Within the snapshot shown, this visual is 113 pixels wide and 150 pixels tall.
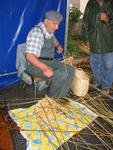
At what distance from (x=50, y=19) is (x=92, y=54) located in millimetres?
1343

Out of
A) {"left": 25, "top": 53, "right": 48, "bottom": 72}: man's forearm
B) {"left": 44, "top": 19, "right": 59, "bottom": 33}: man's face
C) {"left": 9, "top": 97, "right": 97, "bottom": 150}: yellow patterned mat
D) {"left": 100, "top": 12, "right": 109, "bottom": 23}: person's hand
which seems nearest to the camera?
{"left": 9, "top": 97, "right": 97, "bottom": 150}: yellow patterned mat

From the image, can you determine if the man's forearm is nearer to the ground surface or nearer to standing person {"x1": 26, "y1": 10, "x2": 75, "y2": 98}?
Answer: standing person {"x1": 26, "y1": 10, "x2": 75, "y2": 98}

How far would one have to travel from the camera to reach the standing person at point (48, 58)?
14.2 feet

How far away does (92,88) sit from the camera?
5.58 m

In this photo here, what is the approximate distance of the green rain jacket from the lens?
16.3 ft

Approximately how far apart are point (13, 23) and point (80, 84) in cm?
155

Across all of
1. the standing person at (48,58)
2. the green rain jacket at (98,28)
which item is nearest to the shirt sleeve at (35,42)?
the standing person at (48,58)

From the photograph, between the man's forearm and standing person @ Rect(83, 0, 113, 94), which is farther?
standing person @ Rect(83, 0, 113, 94)

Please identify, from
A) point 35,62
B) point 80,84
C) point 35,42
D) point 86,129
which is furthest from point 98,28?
point 86,129

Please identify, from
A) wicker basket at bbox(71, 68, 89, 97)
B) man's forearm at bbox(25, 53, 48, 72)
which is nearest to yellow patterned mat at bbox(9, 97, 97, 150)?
wicker basket at bbox(71, 68, 89, 97)

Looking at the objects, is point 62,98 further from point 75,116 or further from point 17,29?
point 17,29

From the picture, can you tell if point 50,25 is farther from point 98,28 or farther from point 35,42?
point 98,28

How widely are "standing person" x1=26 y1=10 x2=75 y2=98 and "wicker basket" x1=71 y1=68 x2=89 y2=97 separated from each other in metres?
0.25

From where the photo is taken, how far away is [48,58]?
4836 mm
